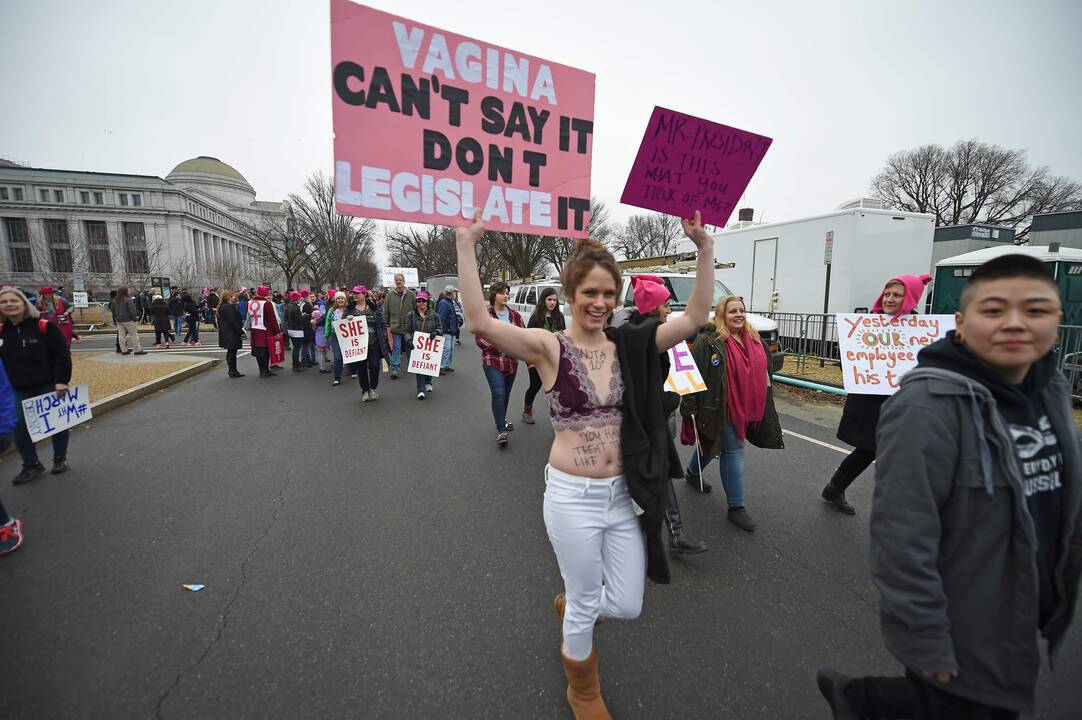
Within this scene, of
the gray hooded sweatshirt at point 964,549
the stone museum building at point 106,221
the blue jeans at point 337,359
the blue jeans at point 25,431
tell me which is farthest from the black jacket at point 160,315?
the stone museum building at point 106,221

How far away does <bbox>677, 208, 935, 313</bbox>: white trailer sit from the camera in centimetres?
1090

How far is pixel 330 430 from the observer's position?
642 cm

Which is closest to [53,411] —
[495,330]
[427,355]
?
[427,355]

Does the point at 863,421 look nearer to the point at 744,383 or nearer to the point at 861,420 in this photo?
the point at 861,420

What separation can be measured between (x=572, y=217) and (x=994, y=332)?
6.55 feet

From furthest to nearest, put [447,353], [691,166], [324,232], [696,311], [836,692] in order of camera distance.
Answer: [324,232] → [447,353] → [691,166] → [696,311] → [836,692]

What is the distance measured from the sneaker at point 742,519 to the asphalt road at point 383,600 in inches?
3.9

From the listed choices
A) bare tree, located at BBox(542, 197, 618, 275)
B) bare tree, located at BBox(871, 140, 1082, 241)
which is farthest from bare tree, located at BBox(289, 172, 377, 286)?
bare tree, located at BBox(871, 140, 1082, 241)

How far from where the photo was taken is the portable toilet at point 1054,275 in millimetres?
8914

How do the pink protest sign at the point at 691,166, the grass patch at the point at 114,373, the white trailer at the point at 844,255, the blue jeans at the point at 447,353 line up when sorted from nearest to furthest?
1. the pink protest sign at the point at 691,166
2. the grass patch at the point at 114,373
3. the white trailer at the point at 844,255
4. the blue jeans at the point at 447,353

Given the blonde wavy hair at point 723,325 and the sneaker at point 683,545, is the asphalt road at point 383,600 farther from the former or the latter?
the blonde wavy hair at point 723,325

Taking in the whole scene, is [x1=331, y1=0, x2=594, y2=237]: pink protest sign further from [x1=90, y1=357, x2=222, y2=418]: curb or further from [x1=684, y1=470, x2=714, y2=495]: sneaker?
[x1=90, y1=357, x2=222, y2=418]: curb

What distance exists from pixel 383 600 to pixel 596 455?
1.85 metres

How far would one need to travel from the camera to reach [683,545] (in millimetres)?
3332
